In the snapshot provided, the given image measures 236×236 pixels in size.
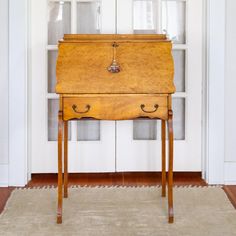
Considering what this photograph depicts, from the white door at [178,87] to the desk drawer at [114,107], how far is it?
990 mm

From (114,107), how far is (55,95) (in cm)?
107

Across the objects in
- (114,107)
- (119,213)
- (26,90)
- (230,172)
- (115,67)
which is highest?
(115,67)

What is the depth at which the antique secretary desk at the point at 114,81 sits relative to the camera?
2.69 meters

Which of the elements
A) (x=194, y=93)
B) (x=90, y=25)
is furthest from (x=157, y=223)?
(x=90, y=25)

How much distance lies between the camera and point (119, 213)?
2855 mm

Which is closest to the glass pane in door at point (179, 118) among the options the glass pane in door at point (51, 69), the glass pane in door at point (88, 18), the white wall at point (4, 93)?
the glass pane in door at point (88, 18)

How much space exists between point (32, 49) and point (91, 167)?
100 cm

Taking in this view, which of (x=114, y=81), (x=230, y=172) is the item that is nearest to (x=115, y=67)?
(x=114, y=81)

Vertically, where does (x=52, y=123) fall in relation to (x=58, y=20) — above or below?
below

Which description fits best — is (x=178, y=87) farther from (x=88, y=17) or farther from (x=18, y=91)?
(x=18, y=91)

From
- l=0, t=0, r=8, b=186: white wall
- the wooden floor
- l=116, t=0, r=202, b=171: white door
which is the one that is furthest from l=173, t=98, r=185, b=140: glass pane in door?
l=0, t=0, r=8, b=186: white wall

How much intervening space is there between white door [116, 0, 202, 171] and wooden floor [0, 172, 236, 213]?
2.2 inches

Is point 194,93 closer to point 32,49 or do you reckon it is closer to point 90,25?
point 90,25

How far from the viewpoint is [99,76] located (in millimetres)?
2701
